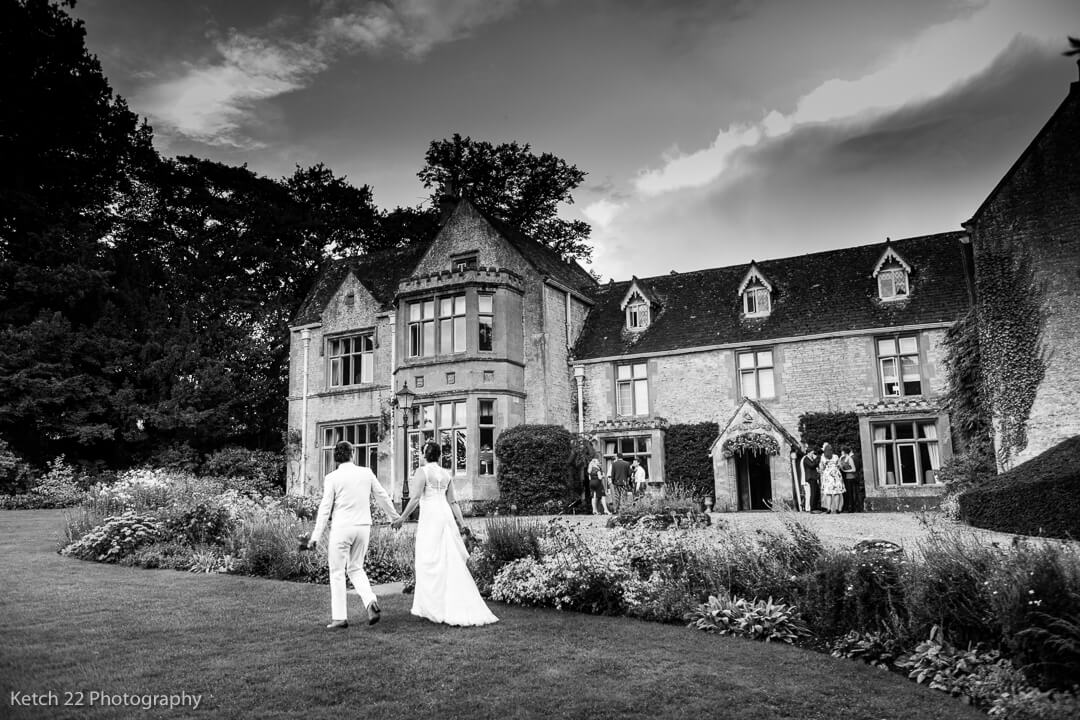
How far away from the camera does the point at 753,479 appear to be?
91.2 ft

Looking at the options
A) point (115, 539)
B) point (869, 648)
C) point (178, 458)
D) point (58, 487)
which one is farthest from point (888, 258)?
point (58, 487)

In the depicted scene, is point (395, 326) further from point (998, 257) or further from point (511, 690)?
point (511, 690)

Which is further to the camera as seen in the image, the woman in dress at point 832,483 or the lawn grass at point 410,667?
the woman in dress at point 832,483

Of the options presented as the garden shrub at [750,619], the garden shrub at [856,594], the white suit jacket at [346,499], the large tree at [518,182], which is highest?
the large tree at [518,182]

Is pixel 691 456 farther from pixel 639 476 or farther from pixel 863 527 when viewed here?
pixel 863 527

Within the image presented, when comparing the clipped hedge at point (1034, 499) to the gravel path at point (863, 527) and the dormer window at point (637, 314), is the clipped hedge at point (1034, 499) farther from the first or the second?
A: the dormer window at point (637, 314)

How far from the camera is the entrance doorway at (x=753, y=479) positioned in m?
27.0

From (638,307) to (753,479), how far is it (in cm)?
749

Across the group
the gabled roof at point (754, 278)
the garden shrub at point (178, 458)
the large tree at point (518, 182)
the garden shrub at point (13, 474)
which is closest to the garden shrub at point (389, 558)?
the gabled roof at point (754, 278)

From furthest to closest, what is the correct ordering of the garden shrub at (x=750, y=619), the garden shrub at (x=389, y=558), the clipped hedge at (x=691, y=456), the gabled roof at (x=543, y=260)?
the gabled roof at (x=543, y=260) < the clipped hedge at (x=691, y=456) < the garden shrub at (x=389, y=558) < the garden shrub at (x=750, y=619)

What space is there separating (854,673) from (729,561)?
8.21 ft

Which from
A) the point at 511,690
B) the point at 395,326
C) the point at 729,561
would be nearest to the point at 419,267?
the point at 395,326

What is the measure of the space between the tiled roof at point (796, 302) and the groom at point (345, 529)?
19.8 metres

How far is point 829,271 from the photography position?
2819 cm
